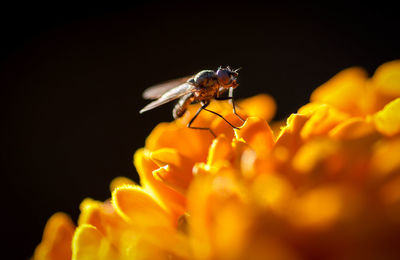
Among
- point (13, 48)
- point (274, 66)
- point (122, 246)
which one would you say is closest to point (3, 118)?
point (13, 48)

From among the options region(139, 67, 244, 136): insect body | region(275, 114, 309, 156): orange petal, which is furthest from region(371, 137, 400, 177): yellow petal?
region(139, 67, 244, 136): insect body

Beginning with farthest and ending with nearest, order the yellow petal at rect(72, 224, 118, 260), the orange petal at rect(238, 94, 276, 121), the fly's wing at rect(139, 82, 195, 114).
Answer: the fly's wing at rect(139, 82, 195, 114) → the orange petal at rect(238, 94, 276, 121) → the yellow petal at rect(72, 224, 118, 260)

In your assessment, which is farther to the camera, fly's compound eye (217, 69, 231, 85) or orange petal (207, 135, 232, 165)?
fly's compound eye (217, 69, 231, 85)

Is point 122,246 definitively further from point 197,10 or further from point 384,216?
point 197,10

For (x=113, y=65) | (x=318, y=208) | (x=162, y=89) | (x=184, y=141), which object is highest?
(x=113, y=65)

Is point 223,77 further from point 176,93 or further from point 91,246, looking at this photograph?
point 91,246

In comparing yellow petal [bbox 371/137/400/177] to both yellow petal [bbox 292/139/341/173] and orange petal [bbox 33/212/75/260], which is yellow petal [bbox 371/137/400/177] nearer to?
yellow petal [bbox 292/139/341/173]

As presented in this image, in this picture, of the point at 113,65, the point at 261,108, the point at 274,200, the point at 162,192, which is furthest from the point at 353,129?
the point at 113,65

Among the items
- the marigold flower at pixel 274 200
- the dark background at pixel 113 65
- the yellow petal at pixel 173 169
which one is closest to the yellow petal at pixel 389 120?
the marigold flower at pixel 274 200
